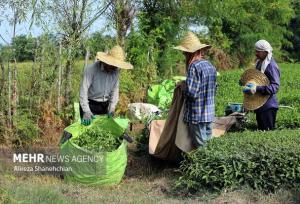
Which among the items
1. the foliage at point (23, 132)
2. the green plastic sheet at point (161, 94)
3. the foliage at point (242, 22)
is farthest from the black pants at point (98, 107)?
the foliage at point (242, 22)

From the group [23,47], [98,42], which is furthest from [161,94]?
[23,47]

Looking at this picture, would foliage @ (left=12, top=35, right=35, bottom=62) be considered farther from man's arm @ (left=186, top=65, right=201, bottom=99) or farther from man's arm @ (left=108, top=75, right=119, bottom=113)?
man's arm @ (left=186, top=65, right=201, bottom=99)

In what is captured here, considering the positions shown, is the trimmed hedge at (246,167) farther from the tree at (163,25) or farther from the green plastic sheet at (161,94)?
A: the tree at (163,25)

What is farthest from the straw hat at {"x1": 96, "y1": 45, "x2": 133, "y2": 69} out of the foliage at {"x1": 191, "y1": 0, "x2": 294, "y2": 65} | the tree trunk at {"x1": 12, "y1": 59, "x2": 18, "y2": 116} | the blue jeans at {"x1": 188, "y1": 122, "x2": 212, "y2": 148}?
the foliage at {"x1": 191, "y1": 0, "x2": 294, "y2": 65}

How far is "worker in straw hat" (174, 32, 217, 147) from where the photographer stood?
6156 millimetres

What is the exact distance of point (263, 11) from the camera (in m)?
21.9

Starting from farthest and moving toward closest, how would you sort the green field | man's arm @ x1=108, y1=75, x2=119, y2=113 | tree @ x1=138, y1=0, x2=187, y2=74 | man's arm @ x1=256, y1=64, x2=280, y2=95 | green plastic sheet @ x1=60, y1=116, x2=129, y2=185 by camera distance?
1. tree @ x1=138, y1=0, x2=187, y2=74
2. man's arm @ x1=108, y1=75, x2=119, y2=113
3. man's arm @ x1=256, y1=64, x2=280, y2=95
4. green plastic sheet @ x1=60, y1=116, x2=129, y2=185
5. the green field

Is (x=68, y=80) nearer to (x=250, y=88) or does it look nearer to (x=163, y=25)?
(x=250, y=88)

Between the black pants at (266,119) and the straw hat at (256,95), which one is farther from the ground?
the straw hat at (256,95)

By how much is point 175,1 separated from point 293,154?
944 centimetres

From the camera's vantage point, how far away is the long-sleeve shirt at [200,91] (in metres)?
6.15

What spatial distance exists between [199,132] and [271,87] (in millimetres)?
1039

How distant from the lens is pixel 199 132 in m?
6.33

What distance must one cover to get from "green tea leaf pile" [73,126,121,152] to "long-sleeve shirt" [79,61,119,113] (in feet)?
0.91
